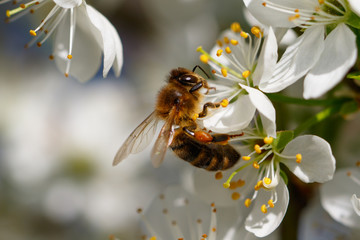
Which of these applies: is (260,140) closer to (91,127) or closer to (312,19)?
(312,19)

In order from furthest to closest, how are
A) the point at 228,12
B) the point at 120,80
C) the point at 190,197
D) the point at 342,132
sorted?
the point at 120,80 < the point at 228,12 < the point at 342,132 < the point at 190,197

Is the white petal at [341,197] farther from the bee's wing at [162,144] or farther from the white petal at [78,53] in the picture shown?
the white petal at [78,53]

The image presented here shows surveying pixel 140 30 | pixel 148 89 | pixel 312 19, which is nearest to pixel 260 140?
pixel 312 19

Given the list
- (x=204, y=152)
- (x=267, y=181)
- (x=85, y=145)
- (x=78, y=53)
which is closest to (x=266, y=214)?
(x=267, y=181)

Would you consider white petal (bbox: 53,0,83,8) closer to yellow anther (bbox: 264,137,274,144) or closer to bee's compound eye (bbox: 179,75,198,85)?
bee's compound eye (bbox: 179,75,198,85)

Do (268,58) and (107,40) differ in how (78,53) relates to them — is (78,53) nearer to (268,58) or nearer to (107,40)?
(107,40)

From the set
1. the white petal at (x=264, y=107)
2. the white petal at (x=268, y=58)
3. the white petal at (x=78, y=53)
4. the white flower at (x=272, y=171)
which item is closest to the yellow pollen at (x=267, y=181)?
the white flower at (x=272, y=171)
